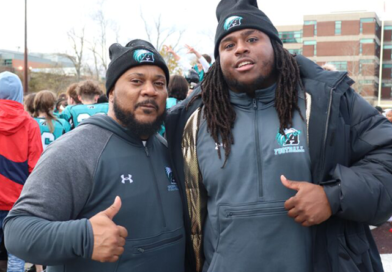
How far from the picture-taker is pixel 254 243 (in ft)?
7.27

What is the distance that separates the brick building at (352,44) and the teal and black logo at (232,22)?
5543 cm

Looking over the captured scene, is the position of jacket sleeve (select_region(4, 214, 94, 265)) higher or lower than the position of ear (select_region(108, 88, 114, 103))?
lower

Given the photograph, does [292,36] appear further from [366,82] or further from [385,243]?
[385,243]

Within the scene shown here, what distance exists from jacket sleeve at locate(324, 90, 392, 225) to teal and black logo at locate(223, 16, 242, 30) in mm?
881

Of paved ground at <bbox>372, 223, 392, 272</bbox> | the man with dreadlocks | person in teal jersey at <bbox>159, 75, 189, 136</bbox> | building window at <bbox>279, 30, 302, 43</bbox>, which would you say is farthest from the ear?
building window at <bbox>279, 30, 302, 43</bbox>

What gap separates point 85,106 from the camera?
6.30 metres

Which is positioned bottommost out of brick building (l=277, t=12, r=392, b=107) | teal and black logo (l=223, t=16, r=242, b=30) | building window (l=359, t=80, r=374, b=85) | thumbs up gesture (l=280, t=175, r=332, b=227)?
thumbs up gesture (l=280, t=175, r=332, b=227)

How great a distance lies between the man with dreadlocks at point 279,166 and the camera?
2.14 m

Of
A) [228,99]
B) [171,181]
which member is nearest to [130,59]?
[228,99]

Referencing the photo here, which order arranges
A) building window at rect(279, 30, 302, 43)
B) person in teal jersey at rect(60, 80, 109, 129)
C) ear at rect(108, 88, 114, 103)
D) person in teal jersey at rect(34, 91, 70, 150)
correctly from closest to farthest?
ear at rect(108, 88, 114, 103) → person in teal jersey at rect(34, 91, 70, 150) → person in teal jersey at rect(60, 80, 109, 129) → building window at rect(279, 30, 302, 43)

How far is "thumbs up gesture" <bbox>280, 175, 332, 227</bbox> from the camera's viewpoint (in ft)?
6.86

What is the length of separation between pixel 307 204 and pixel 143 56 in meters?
1.34

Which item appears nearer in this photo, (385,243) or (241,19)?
(241,19)

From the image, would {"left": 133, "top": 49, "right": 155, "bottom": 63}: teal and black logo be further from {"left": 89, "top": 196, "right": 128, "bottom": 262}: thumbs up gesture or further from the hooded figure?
the hooded figure
